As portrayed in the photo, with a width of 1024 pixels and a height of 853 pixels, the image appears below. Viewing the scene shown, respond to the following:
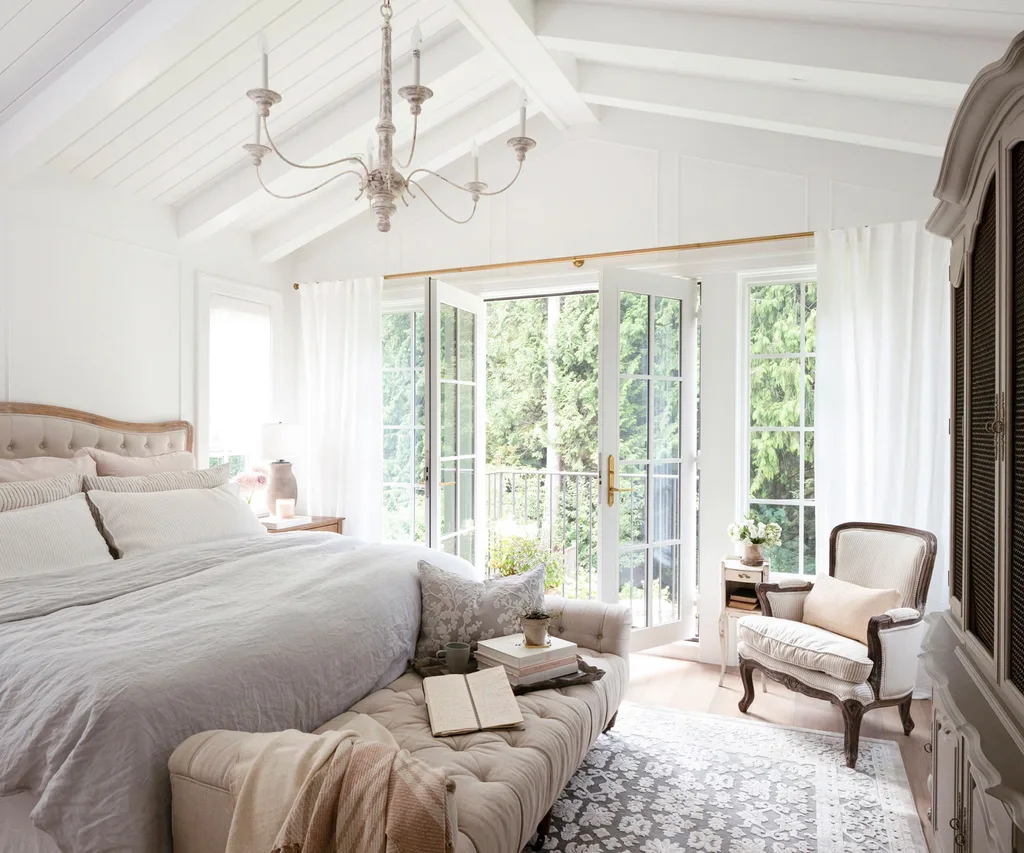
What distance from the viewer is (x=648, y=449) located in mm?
4199

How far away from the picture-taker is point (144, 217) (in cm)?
420

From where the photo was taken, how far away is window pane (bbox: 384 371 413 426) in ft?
16.6

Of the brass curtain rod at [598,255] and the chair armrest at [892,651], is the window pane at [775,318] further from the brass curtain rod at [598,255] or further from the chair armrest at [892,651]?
the chair armrest at [892,651]

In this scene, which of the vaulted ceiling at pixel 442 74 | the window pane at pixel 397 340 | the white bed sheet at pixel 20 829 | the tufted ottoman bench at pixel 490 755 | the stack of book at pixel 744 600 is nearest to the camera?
the tufted ottoman bench at pixel 490 755

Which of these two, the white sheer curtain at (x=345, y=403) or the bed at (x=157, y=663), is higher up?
the white sheer curtain at (x=345, y=403)

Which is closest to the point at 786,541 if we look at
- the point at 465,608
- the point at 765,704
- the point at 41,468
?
the point at 765,704

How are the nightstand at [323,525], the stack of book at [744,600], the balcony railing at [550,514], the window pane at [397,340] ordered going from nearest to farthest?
1. the stack of book at [744,600]
2. the nightstand at [323,525]
3. the window pane at [397,340]
4. the balcony railing at [550,514]

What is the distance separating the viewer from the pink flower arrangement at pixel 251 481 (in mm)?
4805

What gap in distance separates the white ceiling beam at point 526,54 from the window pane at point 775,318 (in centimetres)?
147

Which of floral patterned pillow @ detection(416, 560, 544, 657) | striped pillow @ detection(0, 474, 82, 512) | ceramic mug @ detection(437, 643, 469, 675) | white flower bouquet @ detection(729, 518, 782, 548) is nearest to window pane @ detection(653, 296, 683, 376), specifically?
white flower bouquet @ detection(729, 518, 782, 548)

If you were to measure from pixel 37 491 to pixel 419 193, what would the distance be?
9.67ft

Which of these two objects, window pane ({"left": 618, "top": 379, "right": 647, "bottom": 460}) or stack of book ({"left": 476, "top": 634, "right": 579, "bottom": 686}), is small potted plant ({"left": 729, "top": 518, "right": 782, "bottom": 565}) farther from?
stack of book ({"left": 476, "top": 634, "right": 579, "bottom": 686})

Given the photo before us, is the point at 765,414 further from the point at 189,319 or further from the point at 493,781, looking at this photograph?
the point at 189,319

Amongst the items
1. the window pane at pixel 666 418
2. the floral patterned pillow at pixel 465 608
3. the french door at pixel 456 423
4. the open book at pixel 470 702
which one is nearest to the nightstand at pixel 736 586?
the window pane at pixel 666 418
